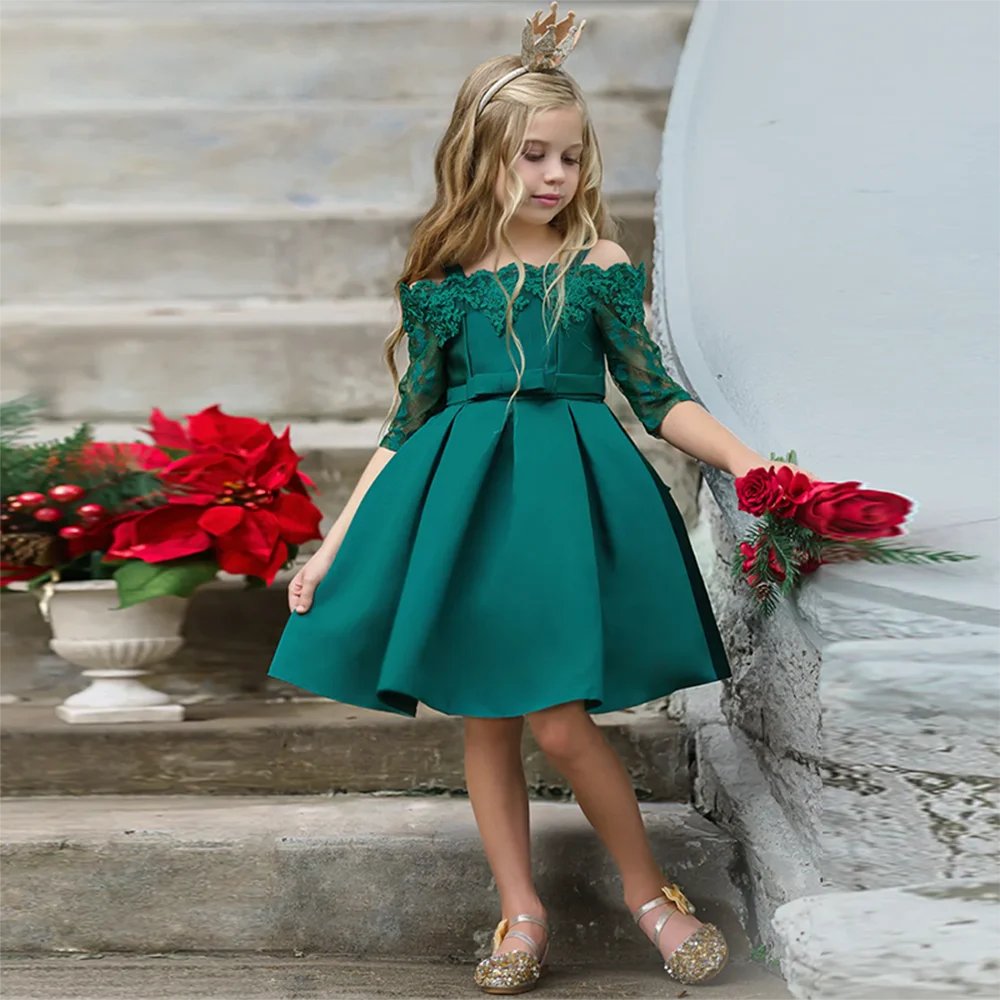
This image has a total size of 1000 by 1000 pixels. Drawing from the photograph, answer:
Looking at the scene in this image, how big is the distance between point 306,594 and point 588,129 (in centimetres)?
69

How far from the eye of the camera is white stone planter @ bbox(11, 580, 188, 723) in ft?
6.75

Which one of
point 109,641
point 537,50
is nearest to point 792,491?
point 537,50

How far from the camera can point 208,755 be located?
1.99 m

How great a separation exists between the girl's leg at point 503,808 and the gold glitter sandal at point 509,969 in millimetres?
24

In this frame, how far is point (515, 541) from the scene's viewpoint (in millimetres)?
1544

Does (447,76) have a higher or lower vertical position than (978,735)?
higher

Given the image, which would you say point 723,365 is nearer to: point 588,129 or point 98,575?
point 588,129

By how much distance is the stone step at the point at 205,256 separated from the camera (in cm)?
287

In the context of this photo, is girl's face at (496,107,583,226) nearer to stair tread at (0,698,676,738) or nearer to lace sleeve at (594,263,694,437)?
lace sleeve at (594,263,694,437)

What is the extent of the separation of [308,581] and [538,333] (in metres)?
0.43

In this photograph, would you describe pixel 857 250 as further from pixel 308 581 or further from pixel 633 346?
pixel 308 581

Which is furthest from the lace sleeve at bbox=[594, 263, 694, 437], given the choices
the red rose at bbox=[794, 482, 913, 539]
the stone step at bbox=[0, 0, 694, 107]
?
the stone step at bbox=[0, 0, 694, 107]

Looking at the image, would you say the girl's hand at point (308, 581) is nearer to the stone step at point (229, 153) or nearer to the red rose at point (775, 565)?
the red rose at point (775, 565)

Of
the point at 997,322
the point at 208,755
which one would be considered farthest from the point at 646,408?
the point at 208,755
